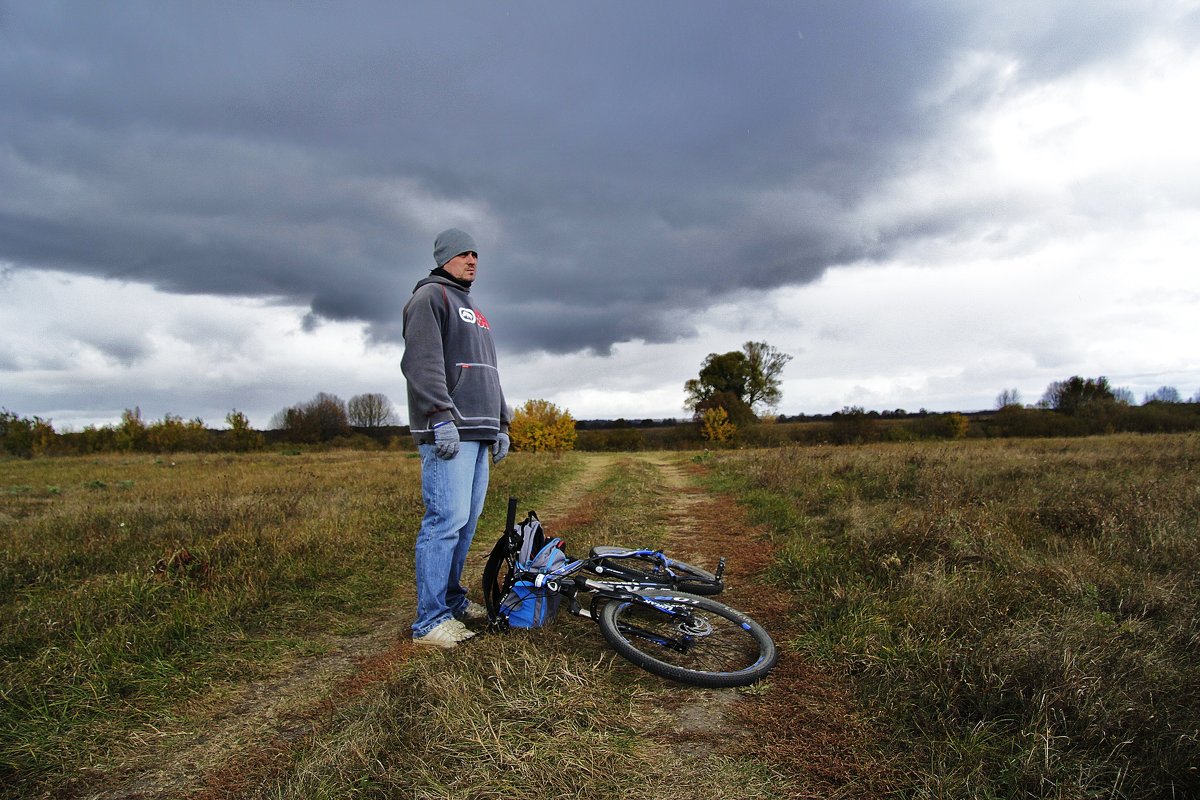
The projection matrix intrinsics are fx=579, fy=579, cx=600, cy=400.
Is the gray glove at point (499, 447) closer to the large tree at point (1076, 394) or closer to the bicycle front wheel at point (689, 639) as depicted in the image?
the bicycle front wheel at point (689, 639)

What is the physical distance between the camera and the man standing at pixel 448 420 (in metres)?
4.40

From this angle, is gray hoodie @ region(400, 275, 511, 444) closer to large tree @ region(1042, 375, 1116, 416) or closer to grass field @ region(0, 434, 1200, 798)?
grass field @ region(0, 434, 1200, 798)

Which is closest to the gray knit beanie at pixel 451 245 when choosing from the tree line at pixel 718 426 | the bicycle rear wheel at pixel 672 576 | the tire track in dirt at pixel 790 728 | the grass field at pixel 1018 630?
the bicycle rear wheel at pixel 672 576

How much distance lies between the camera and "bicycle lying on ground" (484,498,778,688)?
3701mm

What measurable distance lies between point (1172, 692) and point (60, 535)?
10868 mm

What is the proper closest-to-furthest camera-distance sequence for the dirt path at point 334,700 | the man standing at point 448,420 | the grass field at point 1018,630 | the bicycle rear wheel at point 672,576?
the grass field at point 1018,630 < the dirt path at point 334,700 < the man standing at point 448,420 < the bicycle rear wheel at point 672,576

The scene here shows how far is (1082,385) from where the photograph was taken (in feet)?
255

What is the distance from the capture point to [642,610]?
463 centimetres

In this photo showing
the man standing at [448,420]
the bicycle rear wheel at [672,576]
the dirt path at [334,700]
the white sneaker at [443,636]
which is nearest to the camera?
the dirt path at [334,700]

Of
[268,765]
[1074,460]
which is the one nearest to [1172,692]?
[268,765]

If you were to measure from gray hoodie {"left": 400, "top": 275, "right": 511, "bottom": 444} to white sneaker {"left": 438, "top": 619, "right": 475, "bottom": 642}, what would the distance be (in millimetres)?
1388

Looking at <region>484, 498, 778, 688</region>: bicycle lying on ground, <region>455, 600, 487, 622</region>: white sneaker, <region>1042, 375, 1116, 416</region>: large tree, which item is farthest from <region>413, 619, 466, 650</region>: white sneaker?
<region>1042, 375, 1116, 416</region>: large tree

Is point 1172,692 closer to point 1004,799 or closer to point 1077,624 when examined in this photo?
point 1077,624

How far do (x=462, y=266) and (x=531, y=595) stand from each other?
2.71 meters
